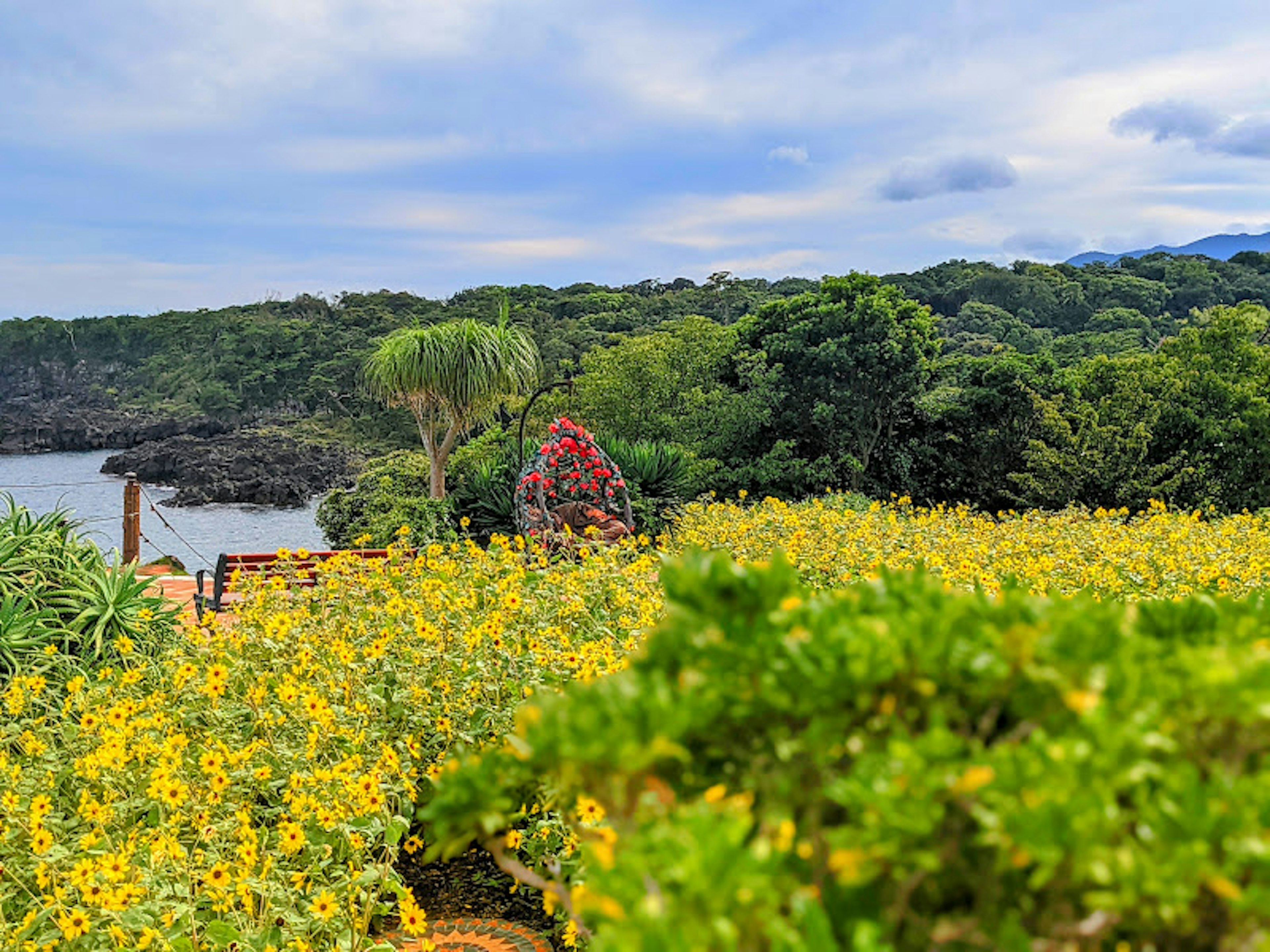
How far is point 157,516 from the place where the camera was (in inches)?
433

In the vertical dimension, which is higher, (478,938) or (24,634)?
(24,634)

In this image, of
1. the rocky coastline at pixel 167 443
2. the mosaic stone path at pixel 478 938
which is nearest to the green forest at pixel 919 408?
the mosaic stone path at pixel 478 938

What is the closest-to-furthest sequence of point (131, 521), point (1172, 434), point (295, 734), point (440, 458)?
point (295, 734), point (131, 521), point (440, 458), point (1172, 434)

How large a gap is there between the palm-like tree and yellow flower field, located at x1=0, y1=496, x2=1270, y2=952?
7.13 meters

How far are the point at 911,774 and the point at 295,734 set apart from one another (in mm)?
2458

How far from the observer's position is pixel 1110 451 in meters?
11.8

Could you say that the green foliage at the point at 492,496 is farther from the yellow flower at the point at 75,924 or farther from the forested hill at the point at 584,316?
the forested hill at the point at 584,316

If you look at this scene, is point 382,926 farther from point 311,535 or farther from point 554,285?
point 554,285

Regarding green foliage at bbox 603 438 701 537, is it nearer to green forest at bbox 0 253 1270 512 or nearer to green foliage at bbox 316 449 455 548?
green forest at bbox 0 253 1270 512

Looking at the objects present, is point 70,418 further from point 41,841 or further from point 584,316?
point 41,841

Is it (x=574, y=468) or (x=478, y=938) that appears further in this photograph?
(x=574, y=468)

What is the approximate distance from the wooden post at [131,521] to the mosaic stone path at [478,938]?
21.1ft

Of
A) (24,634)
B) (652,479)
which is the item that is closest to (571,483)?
(652,479)

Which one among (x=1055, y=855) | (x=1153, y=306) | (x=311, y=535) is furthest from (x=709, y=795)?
(x=1153, y=306)
